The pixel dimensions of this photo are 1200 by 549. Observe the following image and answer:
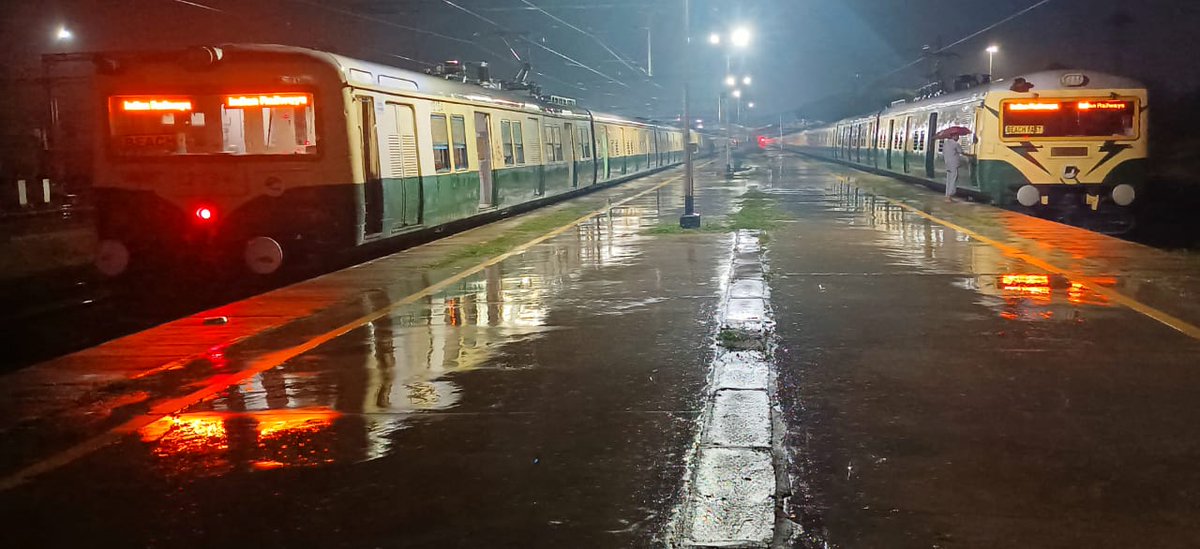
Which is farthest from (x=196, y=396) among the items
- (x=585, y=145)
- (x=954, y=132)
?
(x=585, y=145)

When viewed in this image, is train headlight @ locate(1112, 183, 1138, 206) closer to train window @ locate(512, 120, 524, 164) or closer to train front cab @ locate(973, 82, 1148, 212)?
train front cab @ locate(973, 82, 1148, 212)

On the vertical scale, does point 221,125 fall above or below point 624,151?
above

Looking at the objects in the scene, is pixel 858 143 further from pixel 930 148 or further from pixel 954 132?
pixel 954 132

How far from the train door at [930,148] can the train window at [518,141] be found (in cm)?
1220

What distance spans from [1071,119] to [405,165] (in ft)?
44.5

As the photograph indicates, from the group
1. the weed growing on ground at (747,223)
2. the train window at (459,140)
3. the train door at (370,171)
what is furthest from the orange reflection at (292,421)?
the train window at (459,140)

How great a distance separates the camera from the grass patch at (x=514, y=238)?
15.0m

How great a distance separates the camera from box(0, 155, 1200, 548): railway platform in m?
4.55

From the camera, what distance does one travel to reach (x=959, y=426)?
230 inches

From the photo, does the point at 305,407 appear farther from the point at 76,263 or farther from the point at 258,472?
the point at 76,263

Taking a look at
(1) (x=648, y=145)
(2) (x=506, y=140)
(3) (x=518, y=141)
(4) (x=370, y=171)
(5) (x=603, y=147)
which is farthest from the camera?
(1) (x=648, y=145)

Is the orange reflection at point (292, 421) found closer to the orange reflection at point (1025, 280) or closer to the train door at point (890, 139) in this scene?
the orange reflection at point (1025, 280)

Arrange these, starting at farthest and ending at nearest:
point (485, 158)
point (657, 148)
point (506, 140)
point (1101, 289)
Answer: point (657, 148)
point (506, 140)
point (485, 158)
point (1101, 289)

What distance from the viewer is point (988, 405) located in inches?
247
